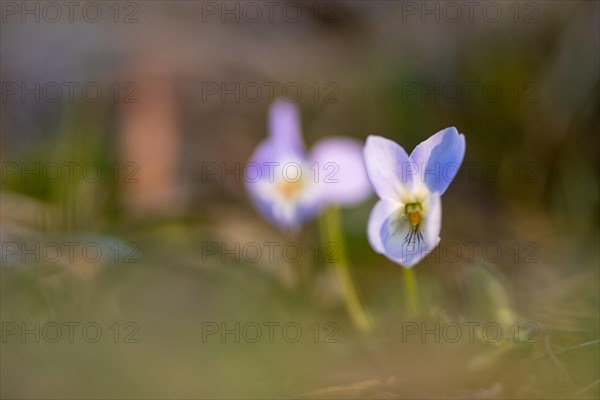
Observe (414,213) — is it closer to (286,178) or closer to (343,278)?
(343,278)

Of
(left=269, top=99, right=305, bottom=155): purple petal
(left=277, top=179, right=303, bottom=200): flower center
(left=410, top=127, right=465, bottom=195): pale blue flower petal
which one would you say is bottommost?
(left=410, top=127, right=465, bottom=195): pale blue flower petal

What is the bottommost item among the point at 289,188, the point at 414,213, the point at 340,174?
the point at 414,213

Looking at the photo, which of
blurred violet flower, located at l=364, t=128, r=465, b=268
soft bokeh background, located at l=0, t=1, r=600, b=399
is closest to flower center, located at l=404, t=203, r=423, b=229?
blurred violet flower, located at l=364, t=128, r=465, b=268

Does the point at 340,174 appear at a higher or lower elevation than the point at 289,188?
higher

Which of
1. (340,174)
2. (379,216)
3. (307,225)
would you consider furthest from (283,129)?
(379,216)

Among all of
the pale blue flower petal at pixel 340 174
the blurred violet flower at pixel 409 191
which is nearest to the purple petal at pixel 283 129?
the pale blue flower petal at pixel 340 174

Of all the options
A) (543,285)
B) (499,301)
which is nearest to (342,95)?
(543,285)

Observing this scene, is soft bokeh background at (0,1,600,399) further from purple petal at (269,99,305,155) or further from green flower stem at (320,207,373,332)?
purple petal at (269,99,305,155)
